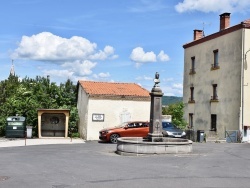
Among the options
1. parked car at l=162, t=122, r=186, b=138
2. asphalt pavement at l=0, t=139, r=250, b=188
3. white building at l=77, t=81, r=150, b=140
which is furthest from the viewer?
white building at l=77, t=81, r=150, b=140

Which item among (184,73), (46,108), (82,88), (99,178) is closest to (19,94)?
(46,108)

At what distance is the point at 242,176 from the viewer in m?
11.8

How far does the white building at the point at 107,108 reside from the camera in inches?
1152

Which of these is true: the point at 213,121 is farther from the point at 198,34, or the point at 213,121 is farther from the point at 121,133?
the point at 121,133

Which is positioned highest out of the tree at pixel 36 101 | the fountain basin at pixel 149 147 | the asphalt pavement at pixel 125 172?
the tree at pixel 36 101

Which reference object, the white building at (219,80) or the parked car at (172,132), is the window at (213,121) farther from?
the parked car at (172,132)

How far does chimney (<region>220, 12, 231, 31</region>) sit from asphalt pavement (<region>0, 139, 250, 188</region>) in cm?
1802

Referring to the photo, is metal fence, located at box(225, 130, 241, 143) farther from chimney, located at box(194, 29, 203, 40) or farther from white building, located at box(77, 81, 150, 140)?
chimney, located at box(194, 29, 203, 40)

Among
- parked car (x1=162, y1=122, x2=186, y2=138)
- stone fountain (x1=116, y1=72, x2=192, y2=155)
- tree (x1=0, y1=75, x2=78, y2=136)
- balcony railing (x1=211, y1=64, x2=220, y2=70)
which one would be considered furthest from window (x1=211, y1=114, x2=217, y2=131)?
stone fountain (x1=116, y1=72, x2=192, y2=155)

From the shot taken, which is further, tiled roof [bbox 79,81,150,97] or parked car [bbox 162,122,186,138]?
tiled roof [bbox 79,81,150,97]

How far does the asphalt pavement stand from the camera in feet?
33.9

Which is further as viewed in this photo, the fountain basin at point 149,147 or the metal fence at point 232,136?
the metal fence at point 232,136

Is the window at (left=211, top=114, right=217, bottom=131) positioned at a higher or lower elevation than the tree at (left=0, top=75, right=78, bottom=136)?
lower

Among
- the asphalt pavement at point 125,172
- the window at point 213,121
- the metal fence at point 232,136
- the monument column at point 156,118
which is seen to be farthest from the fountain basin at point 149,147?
the window at point 213,121
